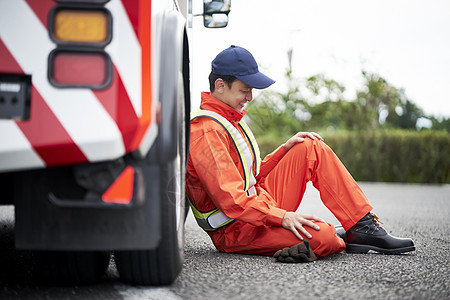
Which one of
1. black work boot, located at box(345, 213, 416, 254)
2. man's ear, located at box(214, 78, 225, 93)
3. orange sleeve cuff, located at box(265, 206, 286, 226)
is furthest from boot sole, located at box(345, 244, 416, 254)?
man's ear, located at box(214, 78, 225, 93)

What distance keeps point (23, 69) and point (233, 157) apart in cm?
158

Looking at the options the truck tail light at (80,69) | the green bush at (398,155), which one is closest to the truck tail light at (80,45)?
the truck tail light at (80,69)

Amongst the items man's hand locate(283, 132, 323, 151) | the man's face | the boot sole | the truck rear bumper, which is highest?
the man's face

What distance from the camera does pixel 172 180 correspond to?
206 cm

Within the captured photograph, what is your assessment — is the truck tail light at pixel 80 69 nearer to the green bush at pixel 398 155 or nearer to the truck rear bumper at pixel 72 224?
the truck rear bumper at pixel 72 224

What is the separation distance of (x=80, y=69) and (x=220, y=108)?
4.82ft

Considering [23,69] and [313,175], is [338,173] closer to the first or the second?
[313,175]

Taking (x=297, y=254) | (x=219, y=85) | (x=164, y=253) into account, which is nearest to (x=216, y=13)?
(x=219, y=85)

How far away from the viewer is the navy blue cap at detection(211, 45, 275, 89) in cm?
312

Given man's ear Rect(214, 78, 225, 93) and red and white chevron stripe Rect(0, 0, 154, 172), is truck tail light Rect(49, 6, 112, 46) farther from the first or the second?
man's ear Rect(214, 78, 225, 93)

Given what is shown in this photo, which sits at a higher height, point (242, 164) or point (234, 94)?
point (234, 94)

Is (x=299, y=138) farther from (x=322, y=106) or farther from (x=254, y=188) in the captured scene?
(x=322, y=106)

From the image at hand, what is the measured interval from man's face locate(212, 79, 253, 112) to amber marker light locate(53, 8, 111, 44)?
1.50 meters

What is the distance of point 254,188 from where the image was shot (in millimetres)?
3211
